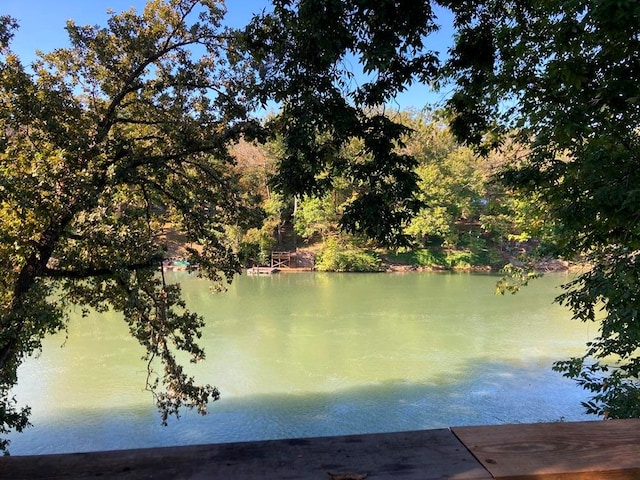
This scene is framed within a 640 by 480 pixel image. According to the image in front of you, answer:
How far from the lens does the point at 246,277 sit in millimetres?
28094

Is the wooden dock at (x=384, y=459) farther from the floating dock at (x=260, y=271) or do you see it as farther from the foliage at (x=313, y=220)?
the floating dock at (x=260, y=271)

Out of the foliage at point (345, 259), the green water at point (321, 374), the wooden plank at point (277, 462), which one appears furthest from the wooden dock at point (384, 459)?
the foliage at point (345, 259)

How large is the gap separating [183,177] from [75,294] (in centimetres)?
198

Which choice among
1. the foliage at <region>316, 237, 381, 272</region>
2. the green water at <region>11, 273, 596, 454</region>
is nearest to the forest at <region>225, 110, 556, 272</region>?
the foliage at <region>316, 237, 381, 272</region>

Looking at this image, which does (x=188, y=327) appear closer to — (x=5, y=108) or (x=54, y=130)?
(x=54, y=130)

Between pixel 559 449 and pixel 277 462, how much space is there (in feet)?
1.82

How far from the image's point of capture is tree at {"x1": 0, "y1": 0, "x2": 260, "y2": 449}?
4719mm

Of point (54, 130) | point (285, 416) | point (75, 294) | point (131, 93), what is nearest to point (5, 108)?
point (54, 130)

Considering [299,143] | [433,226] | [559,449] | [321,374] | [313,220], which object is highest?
[313,220]

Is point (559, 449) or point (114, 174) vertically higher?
point (114, 174)

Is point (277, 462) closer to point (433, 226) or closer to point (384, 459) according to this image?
point (384, 459)

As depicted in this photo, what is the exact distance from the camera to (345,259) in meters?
29.5

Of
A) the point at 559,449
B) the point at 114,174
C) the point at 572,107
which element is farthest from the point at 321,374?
the point at 559,449

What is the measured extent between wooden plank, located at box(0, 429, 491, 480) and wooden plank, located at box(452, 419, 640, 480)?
4cm
